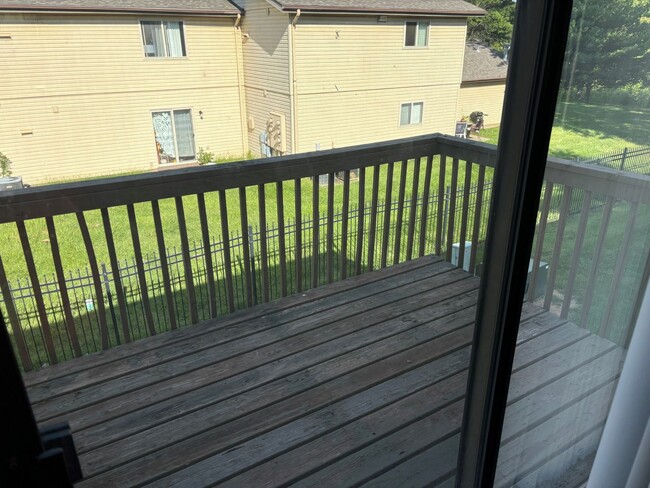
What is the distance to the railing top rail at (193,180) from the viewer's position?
3.64ft

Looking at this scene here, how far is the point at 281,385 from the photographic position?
1699 mm

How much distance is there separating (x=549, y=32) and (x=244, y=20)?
0.62 meters

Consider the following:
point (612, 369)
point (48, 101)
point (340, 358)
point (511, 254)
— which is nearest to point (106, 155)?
point (48, 101)

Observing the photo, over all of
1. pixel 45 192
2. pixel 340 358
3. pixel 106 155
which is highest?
pixel 106 155

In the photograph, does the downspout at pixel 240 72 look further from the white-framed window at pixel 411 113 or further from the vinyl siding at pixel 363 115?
the white-framed window at pixel 411 113

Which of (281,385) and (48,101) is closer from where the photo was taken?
(48,101)

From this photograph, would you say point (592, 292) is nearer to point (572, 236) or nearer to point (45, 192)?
point (572, 236)

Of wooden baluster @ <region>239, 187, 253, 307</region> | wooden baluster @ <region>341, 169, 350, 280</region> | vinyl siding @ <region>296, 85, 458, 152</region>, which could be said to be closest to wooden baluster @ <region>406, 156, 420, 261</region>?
wooden baluster @ <region>341, 169, 350, 280</region>

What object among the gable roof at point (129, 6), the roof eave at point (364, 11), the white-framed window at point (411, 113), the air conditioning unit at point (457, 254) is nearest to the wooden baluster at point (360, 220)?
the air conditioning unit at point (457, 254)

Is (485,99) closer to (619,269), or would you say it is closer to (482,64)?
(482,64)

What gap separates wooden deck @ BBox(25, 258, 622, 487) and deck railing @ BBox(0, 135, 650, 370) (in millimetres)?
102

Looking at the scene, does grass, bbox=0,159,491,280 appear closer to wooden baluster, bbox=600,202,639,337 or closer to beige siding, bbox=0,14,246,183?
beige siding, bbox=0,14,246,183

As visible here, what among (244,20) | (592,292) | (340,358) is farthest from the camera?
(340,358)

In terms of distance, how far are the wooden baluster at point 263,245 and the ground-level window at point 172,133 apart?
987mm
